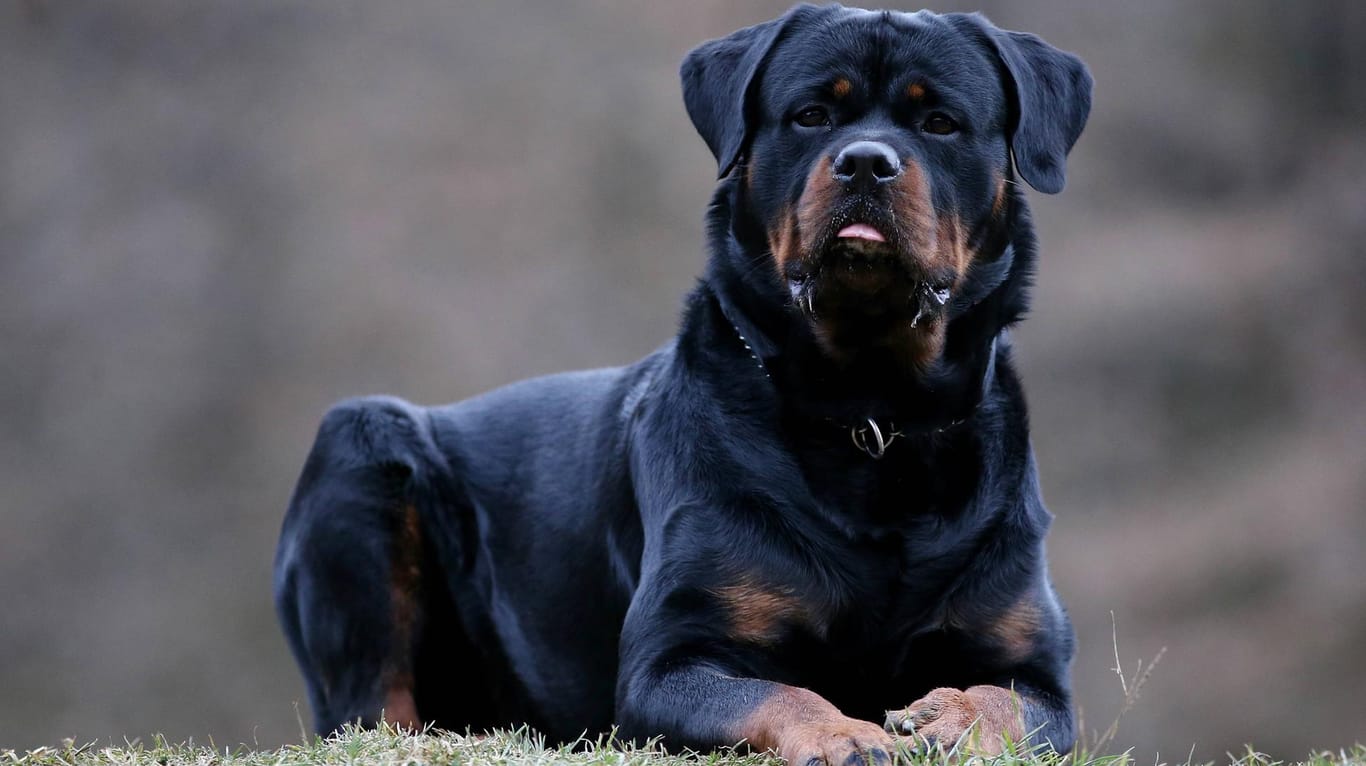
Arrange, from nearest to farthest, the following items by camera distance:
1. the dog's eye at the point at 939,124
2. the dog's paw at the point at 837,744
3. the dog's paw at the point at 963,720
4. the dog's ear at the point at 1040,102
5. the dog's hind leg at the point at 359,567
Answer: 1. the dog's paw at the point at 837,744
2. the dog's paw at the point at 963,720
3. the dog's eye at the point at 939,124
4. the dog's ear at the point at 1040,102
5. the dog's hind leg at the point at 359,567

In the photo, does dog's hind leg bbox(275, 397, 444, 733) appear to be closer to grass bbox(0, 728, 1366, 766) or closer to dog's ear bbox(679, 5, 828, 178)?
grass bbox(0, 728, 1366, 766)

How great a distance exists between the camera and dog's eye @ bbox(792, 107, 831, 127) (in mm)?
3902

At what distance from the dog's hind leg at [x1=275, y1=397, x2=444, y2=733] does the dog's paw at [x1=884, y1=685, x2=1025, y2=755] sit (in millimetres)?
1851

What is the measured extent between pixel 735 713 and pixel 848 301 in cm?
100

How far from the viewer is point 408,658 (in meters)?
4.81

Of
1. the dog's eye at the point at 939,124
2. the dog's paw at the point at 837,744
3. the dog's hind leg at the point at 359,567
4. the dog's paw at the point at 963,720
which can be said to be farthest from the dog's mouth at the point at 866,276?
the dog's hind leg at the point at 359,567

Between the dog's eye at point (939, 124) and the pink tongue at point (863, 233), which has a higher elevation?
the dog's eye at point (939, 124)

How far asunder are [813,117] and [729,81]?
0.32 metres

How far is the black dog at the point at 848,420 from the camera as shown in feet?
11.9

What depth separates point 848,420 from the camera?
3893mm

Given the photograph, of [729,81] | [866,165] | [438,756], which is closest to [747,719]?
A: [438,756]

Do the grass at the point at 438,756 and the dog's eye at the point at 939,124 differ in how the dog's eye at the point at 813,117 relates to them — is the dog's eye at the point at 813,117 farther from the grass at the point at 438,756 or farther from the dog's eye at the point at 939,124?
the grass at the point at 438,756

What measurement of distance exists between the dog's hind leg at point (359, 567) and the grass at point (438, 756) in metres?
1.03

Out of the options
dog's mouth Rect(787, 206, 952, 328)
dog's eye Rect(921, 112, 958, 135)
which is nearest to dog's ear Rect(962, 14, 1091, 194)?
dog's eye Rect(921, 112, 958, 135)
